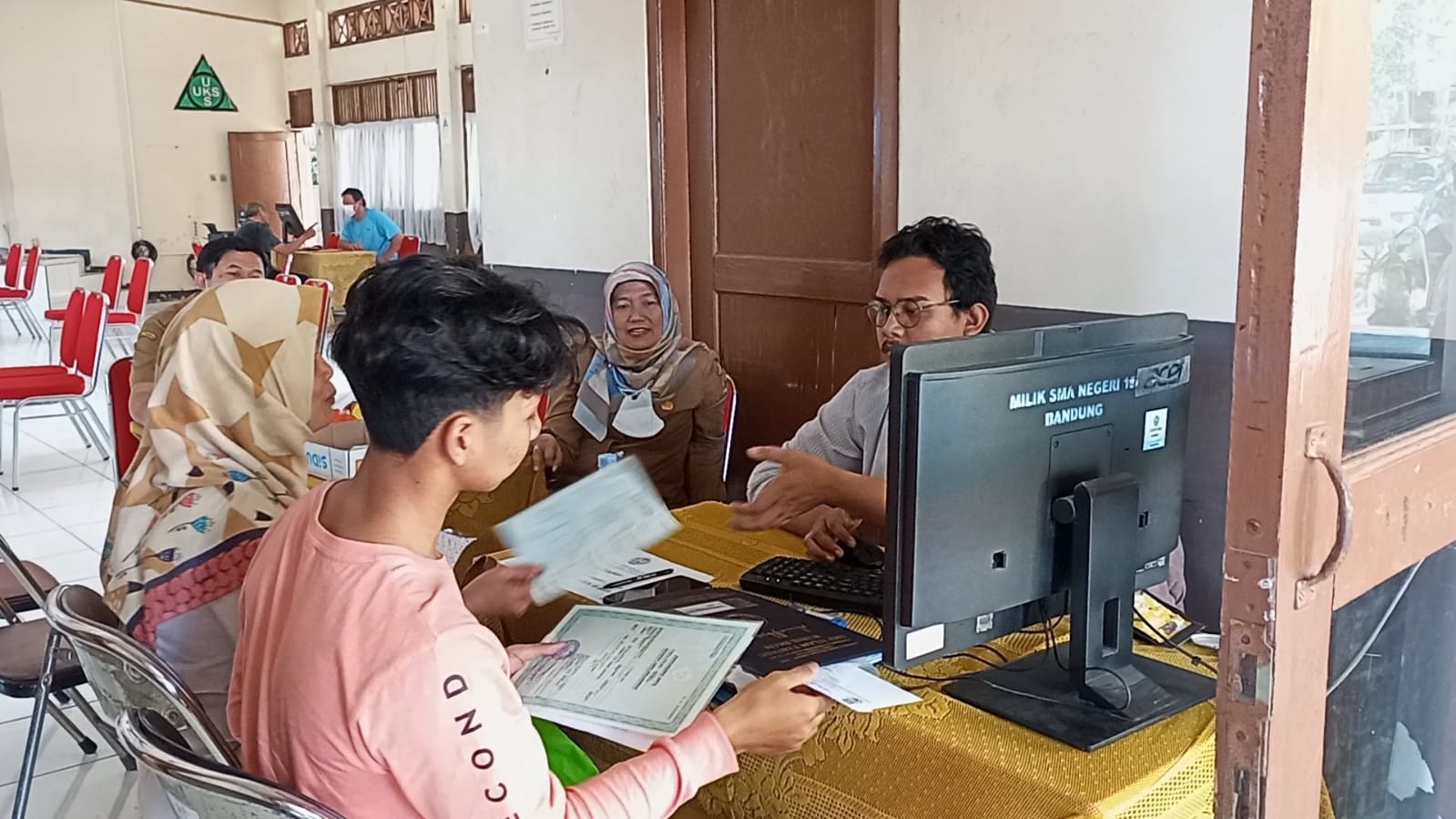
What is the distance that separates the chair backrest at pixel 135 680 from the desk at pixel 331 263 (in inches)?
Answer: 356

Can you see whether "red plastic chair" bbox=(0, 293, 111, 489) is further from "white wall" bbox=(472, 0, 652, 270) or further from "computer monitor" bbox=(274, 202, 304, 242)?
"computer monitor" bbox=(274, 202, 304, 242)

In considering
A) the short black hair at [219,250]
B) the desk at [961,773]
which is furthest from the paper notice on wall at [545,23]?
the desk at [961,773]

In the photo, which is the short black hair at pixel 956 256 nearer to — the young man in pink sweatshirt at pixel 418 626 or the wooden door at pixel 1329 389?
the wooden door at pixel 1329 389

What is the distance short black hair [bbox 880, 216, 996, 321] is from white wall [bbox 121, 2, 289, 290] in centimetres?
1259

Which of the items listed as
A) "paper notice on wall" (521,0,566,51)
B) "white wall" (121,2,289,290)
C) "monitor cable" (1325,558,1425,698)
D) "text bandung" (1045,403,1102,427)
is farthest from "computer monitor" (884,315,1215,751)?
"white wall" (121,2,289,290)

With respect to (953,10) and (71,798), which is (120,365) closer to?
(71,798)

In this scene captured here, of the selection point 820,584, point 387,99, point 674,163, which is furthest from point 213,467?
point 387,99

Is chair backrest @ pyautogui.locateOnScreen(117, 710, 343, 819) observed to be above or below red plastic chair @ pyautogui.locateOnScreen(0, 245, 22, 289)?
below

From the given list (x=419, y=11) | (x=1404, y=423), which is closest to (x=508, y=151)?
(x=1404, y=423)

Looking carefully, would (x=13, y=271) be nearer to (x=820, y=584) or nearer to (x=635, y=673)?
(x=820, y=584)

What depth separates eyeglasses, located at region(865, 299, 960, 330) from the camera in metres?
1.86

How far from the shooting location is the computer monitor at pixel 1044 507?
1.05 meters

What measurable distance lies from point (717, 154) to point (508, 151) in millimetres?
990

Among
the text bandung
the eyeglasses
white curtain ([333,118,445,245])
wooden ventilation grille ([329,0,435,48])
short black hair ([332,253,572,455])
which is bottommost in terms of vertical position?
the text bandung
